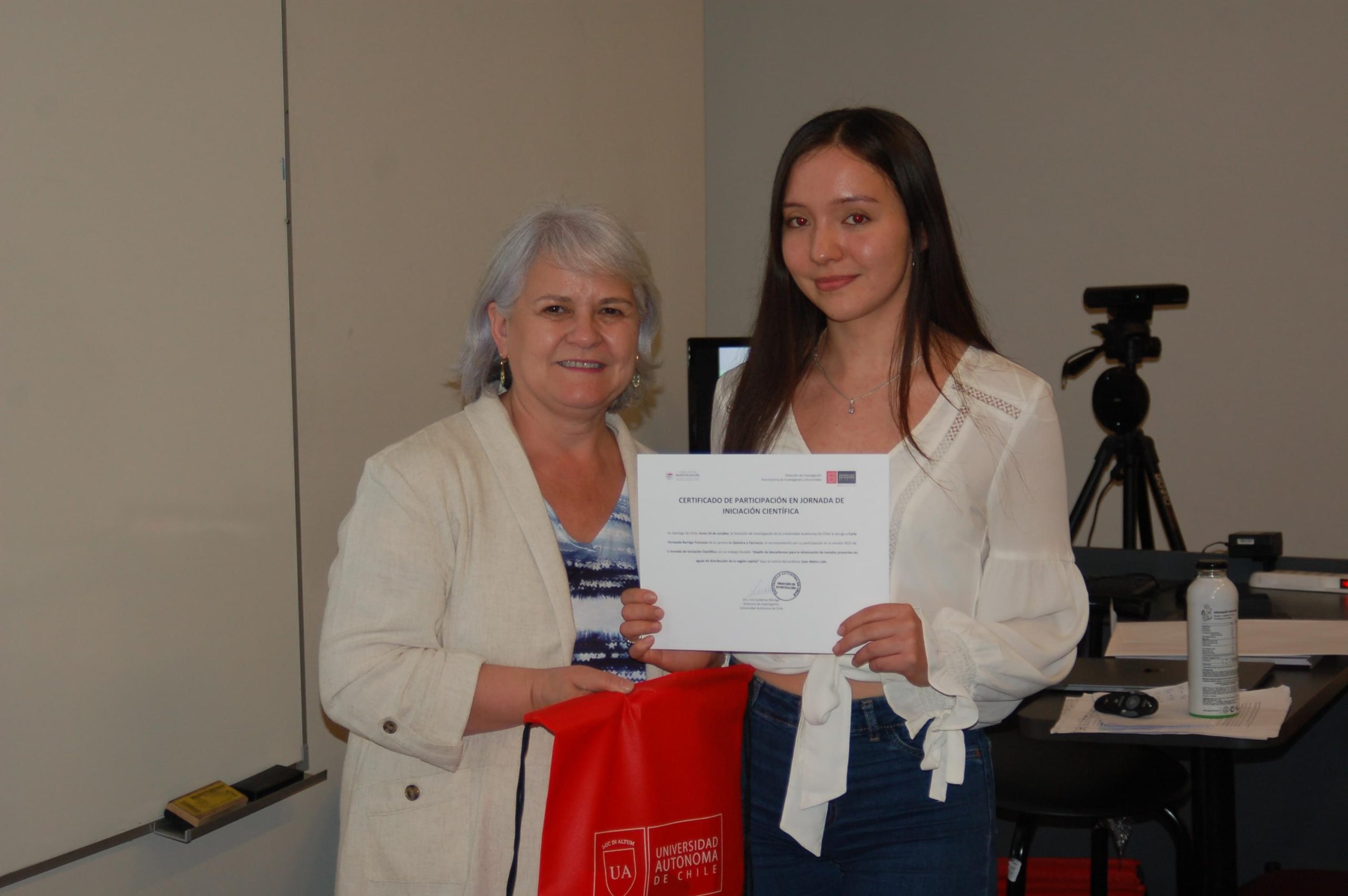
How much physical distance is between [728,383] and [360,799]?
80 centimetres

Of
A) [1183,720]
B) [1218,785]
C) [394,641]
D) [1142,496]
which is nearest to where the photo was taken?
[394,641]

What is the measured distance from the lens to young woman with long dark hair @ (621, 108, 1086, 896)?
140cm

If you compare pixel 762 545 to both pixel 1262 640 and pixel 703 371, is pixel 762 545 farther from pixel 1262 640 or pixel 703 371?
pixel 703 371

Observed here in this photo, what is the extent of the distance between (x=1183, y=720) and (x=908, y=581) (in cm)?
63

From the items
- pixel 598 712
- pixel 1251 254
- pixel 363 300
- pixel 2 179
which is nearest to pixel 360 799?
pixel 598 712

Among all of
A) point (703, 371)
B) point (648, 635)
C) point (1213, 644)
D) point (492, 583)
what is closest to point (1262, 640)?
point (1213, 644)

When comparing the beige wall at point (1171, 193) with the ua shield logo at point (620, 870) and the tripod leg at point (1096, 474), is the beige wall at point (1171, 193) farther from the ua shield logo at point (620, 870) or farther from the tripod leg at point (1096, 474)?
the ua shield logo at point (620, 870)

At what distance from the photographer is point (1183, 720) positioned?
175cm

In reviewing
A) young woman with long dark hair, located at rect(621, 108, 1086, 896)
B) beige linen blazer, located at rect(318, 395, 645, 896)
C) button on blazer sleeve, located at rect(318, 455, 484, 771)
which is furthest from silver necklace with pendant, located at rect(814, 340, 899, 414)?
button on blazer sleeve, located at rect(318, 455, 484, 771)

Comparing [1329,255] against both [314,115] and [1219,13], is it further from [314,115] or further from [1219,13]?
→ [314,115]

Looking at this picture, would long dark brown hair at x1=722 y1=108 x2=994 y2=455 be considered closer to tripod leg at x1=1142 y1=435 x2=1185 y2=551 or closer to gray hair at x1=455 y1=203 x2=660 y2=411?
gray hair at x1=455 y1=203 x2=660 y2=411

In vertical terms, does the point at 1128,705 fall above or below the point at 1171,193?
below

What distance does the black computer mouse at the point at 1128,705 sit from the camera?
1.78 m

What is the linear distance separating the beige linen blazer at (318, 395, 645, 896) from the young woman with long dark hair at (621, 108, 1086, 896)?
0.63 feet
